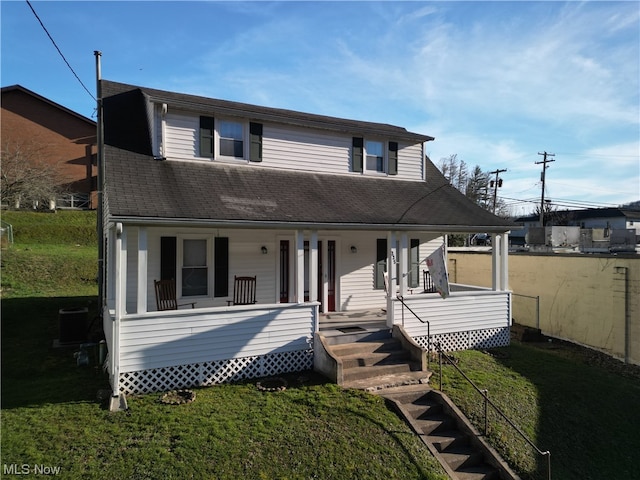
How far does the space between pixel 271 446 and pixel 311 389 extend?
6.14ft

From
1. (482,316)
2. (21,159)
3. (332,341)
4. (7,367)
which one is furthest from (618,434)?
(21,159)

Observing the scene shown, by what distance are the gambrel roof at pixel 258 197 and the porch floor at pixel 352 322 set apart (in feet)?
7.99

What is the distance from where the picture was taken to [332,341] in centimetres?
882

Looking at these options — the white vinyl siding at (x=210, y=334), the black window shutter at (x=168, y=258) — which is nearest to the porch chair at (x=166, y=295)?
the black window shutter at (x=168, y=258)

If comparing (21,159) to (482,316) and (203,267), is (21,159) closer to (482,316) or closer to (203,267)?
(203,267)

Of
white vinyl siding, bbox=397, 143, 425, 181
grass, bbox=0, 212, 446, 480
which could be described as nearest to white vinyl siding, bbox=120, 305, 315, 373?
grass, bbox=0, 212, 446, 480

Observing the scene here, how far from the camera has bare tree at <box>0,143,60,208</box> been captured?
20572 mm

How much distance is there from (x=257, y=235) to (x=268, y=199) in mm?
1298

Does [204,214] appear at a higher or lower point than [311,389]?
higher

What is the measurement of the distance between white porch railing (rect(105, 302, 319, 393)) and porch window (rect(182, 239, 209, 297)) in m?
1.98

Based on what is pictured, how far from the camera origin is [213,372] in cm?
798

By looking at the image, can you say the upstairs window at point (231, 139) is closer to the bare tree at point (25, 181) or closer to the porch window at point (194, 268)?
the porch window at point (194, 268)

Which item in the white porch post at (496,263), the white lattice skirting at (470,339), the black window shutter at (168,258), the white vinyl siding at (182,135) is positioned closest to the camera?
the black window shutter at (168,258)

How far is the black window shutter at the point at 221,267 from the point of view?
32.5 feet
